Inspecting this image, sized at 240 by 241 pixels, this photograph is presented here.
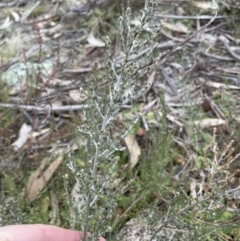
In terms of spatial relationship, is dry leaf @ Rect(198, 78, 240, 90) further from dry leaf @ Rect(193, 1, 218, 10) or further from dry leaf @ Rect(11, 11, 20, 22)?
dry leaf @ Rect(11, 11, 20, 22)

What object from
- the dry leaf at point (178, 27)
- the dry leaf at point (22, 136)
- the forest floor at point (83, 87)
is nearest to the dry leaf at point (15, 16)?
the forest floor at point (83, 87)

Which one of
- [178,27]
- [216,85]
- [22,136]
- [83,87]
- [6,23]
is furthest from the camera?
[6,23]

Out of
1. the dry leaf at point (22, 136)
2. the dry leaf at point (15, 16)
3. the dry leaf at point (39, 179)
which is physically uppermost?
the dry leaf at point (39, 179)

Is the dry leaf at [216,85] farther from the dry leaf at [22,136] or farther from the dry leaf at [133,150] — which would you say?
the dry leaf at [22,136]

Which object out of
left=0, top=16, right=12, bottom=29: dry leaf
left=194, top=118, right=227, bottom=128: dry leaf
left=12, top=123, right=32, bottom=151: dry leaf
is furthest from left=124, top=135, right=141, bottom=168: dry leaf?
left=0, top=16, right=12, bottom=29: dry leaf

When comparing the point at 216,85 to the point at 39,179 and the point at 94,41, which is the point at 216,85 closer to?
the point at 94,41

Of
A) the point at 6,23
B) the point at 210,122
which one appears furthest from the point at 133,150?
the point at 6,23
